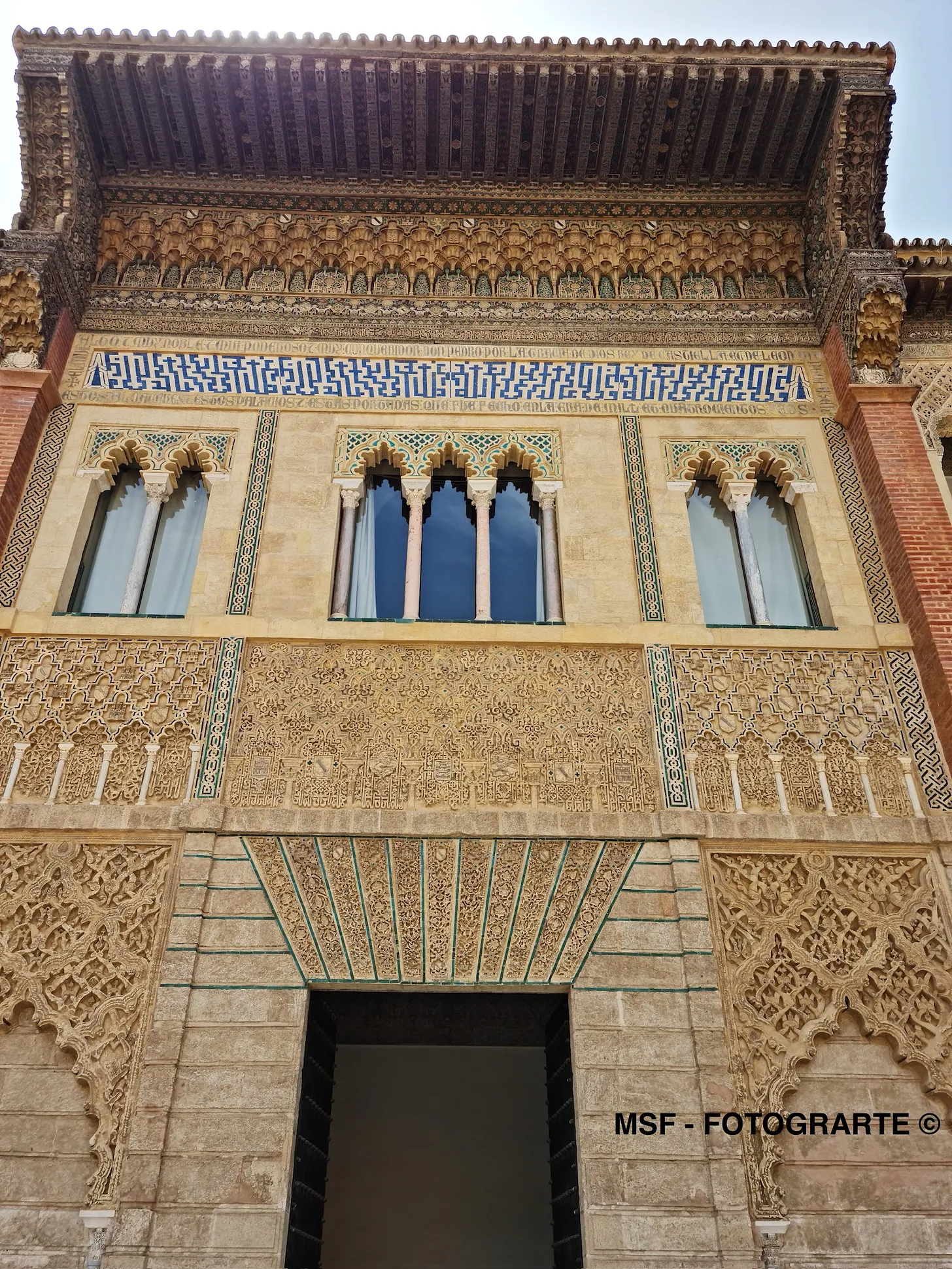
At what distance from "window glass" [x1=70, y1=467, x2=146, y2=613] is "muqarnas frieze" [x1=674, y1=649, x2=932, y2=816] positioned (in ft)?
9.42

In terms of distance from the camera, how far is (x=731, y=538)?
5.27 m

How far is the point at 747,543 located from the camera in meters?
5.12

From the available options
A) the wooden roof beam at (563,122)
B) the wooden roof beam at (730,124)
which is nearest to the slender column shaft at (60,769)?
the wooden roof beam at (563,122)

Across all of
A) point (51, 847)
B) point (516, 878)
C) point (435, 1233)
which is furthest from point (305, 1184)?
point (435, 1233)

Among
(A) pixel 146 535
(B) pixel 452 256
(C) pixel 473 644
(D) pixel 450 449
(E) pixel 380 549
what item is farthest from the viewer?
(B) pixel 452 256

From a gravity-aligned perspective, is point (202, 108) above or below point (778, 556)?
above

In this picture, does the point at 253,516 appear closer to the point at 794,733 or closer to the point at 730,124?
the point at 794,733

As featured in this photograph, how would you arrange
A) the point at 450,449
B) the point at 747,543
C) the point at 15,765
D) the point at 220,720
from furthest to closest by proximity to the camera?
the point at 450,449, the point at 747,543, the point at 220,720, the point at 15,765

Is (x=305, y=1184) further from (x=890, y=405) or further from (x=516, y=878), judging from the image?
(x=890, y=405)

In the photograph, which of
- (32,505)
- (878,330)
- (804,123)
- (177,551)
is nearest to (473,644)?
(177,551)

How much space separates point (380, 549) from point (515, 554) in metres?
0.73

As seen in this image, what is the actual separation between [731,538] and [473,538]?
141 centimetres

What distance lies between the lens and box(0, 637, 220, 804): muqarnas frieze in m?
4.18

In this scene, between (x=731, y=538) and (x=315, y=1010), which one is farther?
(x=731, y=538)
